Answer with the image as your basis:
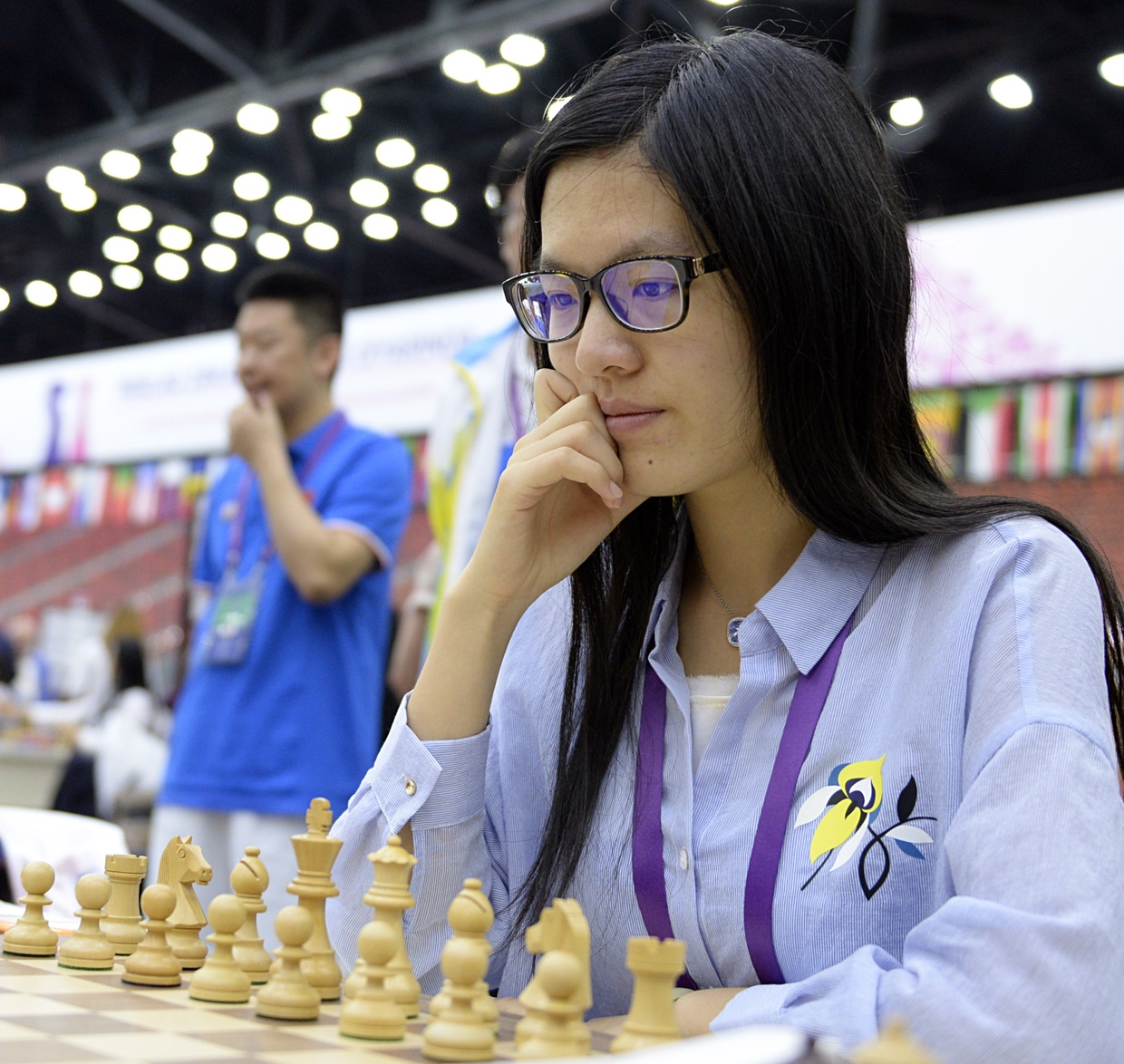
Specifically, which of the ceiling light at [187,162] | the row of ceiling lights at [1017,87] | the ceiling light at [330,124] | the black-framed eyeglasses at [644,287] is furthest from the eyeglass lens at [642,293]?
the ceiling light at [187,162]

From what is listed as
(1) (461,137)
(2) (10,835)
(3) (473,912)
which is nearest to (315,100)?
(1) (461,137)

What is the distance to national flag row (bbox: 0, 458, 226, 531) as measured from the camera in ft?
31.0

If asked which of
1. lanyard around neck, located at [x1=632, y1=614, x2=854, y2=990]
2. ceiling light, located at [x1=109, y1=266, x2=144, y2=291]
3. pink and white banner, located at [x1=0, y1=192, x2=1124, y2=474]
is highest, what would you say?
ceiling light, located at [x1=109, y1=266, x2=144, y2=291]

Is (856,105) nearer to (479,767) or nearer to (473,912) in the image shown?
(479,767)

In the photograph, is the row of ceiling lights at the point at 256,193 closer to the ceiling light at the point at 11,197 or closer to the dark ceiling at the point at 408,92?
the ceiling light at the point at 11,197

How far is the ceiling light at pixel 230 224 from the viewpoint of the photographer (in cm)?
864

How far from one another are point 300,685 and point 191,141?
5.43 m

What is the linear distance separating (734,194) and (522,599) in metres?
0.39

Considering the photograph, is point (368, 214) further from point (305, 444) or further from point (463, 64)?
point (305, 444)

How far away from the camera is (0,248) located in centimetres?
1023

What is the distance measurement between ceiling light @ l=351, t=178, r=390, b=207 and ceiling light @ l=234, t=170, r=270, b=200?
54 centimetres

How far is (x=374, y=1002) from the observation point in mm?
742

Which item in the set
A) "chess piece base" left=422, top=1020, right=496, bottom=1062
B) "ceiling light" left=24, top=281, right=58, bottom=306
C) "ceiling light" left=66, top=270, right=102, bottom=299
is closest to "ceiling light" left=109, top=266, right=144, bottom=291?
"ceiling light" left=66, top=270, right=102, bottom=299

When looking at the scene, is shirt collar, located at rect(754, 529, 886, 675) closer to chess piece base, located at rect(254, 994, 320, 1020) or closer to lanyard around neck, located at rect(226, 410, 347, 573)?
chess piece base, located at rect(254, 994, 320, 1020)
